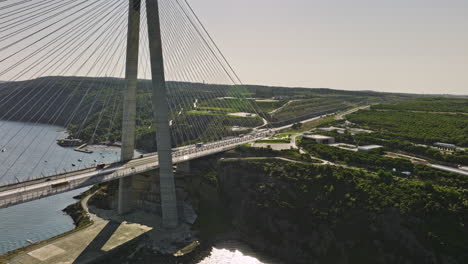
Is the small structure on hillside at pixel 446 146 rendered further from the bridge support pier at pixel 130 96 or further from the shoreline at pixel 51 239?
the shoreline at pixel 51 239

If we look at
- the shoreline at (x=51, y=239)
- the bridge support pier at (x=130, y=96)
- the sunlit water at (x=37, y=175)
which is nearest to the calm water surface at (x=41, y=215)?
the sunlit water at (x=37, y=175)

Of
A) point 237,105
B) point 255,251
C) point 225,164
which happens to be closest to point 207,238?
point 255,251

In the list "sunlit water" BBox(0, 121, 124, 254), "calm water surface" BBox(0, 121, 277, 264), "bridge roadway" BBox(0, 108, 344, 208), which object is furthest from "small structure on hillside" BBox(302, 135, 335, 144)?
"sunlit water" BBox(0, 121, 124, 254)

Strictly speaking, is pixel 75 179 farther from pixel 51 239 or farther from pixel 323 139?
pixel 323 139

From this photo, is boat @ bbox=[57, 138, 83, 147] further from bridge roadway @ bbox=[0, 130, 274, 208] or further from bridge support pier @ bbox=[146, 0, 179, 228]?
bridge support pier @ bbox=[146, 0, 179, 228]

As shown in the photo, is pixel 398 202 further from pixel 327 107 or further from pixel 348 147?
pixel 327 107

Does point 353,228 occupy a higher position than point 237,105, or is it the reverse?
point 237,105
